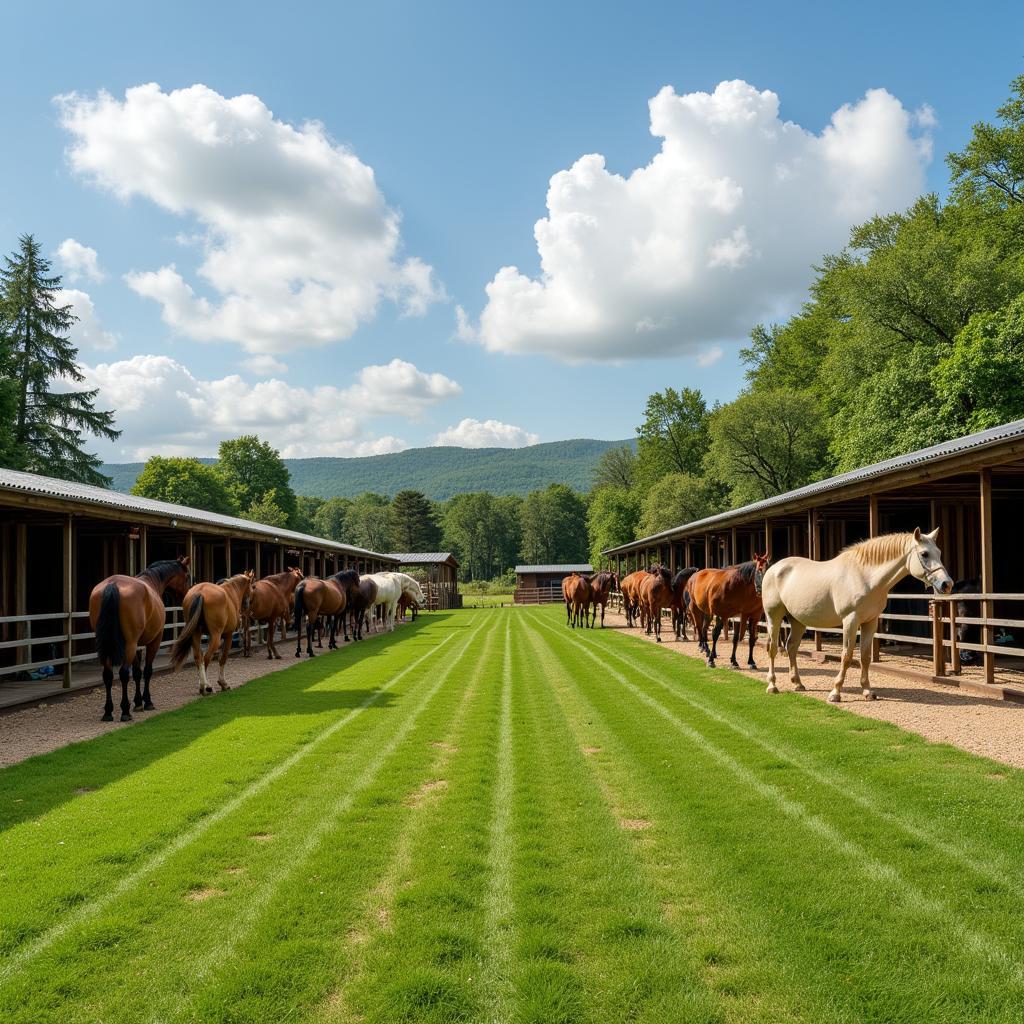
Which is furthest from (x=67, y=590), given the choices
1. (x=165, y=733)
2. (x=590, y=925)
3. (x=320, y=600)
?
(x=590, y=925)

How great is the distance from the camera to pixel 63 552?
484 inches

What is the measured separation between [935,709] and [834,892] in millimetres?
5946

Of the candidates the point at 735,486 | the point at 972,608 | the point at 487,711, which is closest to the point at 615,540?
the point at 735,486

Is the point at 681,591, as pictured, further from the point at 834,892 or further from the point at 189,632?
the point at 834,892

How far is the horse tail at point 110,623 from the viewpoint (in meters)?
9.10

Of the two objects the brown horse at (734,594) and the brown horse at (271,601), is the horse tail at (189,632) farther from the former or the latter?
the brown horse at (734,594)

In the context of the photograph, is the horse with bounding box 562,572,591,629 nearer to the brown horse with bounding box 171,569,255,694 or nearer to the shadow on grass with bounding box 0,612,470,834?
the shadow on grass with bounding box 0,612,470,834

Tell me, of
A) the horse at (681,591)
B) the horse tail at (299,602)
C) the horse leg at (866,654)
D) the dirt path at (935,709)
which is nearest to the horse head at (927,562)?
the horse leg at (866,654)

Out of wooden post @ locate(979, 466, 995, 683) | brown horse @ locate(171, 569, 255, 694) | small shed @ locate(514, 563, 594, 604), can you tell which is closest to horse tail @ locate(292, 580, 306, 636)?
brown horse @ locate(171, 569, 255, 694)

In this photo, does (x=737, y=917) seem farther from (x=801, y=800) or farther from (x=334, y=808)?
(x=334, y=808)

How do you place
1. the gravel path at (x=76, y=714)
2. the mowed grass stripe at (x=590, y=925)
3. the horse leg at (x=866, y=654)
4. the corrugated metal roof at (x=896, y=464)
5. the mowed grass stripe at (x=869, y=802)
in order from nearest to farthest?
the mowed grass stripe at (x=590, y=925), the mowed grass stripe at (x=869, y=802), the gravel path at (x=76, y=714), the corrugated metal roof at (x=896, y=464), the horse leg at (x=866, y=654)

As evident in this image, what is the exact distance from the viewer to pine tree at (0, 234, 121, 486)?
3638 cm

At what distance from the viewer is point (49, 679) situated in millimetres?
12969

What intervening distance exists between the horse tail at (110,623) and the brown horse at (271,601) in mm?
6549
